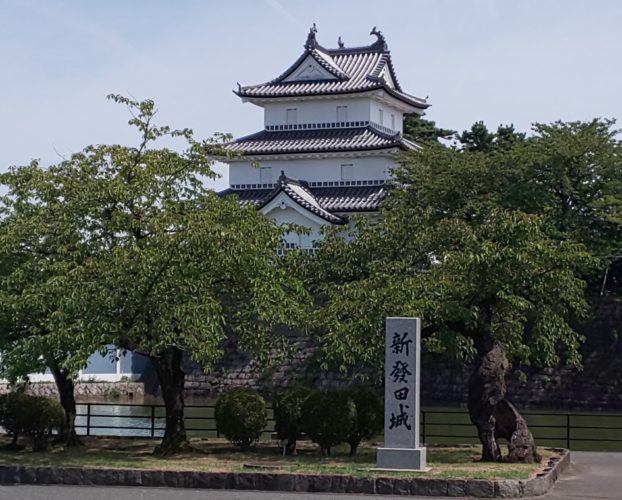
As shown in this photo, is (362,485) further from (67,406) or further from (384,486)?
(67,406)

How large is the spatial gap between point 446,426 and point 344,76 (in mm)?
20155

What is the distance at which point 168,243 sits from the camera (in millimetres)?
14984

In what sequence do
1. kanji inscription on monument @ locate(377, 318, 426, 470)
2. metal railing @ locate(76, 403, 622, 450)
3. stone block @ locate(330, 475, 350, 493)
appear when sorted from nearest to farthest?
stone block @ locate(330, 475, 350, 493)
kanji inscription on monument @ locate(377, 318, 426, 470)
metal railing @ locate(76, 403, 622, 450)

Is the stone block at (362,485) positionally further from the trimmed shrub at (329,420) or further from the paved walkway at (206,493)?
the trimmed shrub at (329,420)

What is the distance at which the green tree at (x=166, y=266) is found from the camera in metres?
15.0

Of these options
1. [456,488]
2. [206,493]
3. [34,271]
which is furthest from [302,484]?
[34,271]

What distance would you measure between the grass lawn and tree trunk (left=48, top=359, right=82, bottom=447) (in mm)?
297

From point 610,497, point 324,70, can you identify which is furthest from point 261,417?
point 324,70

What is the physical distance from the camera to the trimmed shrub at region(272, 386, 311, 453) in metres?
16.9

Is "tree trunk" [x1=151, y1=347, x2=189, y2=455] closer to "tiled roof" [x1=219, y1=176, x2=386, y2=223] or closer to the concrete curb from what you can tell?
the concrete curb

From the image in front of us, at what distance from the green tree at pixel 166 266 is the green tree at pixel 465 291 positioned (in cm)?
104

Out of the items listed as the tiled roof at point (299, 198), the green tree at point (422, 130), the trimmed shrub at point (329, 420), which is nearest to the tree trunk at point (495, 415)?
the trimmed shrub at point (329, 420)

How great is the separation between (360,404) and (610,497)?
4692 mm

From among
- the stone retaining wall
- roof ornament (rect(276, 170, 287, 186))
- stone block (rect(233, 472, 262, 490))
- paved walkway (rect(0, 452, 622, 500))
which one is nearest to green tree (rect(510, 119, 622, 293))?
the stone retaining wall
